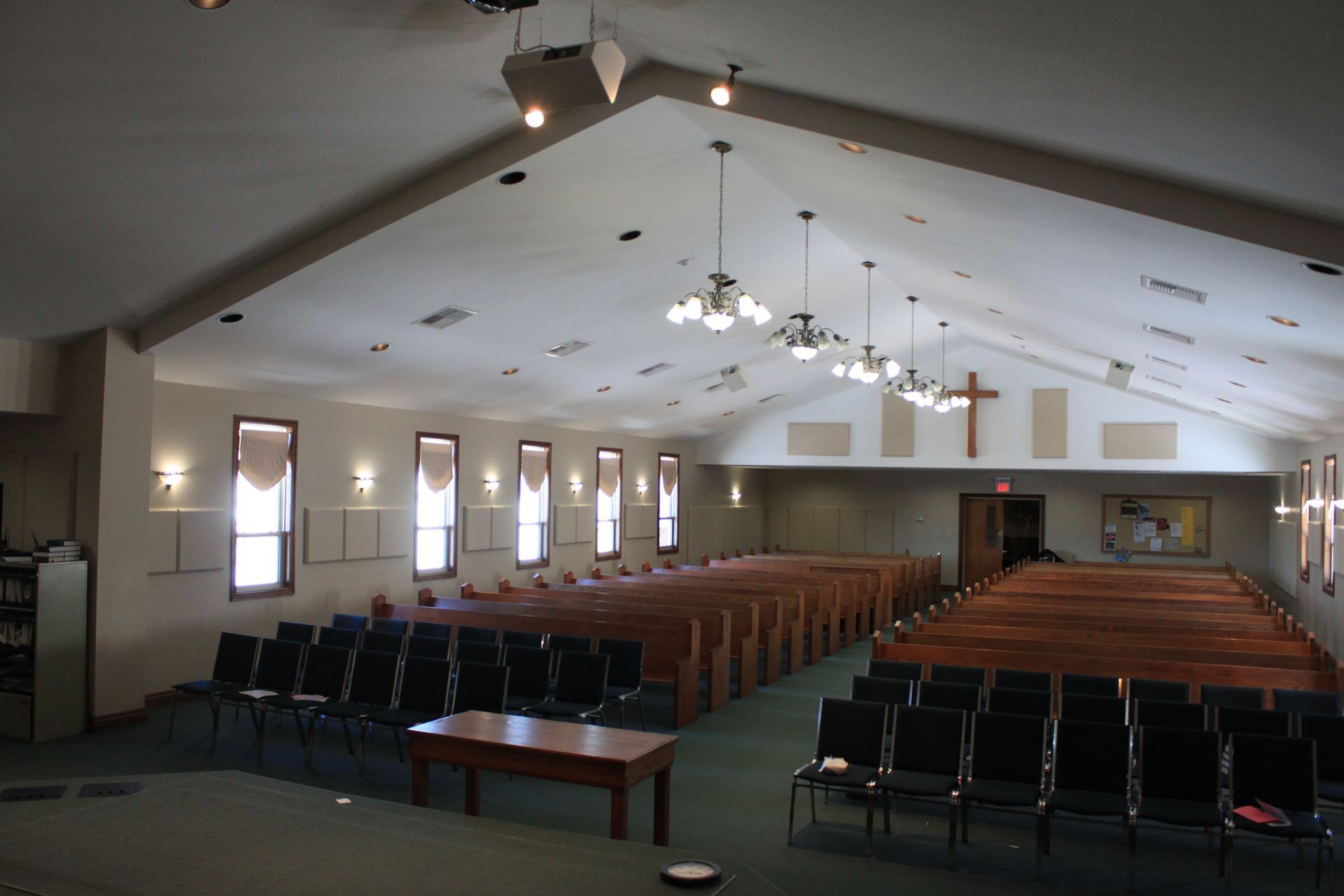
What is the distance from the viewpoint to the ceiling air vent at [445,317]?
7.45 m

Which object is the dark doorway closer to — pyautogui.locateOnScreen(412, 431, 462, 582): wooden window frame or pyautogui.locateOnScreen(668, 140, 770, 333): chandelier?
pyautogui.locateOnScreen(412, 431, 462, 582): wooden window frame

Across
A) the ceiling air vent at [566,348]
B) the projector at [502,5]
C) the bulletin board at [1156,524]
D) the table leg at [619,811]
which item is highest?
the projector at [502,5]

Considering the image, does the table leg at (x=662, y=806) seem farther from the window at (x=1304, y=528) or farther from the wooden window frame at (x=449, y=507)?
the window at (x=1304, y=528)

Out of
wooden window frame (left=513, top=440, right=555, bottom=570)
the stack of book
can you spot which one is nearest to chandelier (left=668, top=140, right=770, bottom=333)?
the stack of book

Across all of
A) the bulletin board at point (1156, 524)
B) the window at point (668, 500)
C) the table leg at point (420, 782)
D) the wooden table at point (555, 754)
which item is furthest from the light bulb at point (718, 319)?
the bulletin board at point (1156, 524)

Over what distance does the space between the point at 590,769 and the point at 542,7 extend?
10.5 ft

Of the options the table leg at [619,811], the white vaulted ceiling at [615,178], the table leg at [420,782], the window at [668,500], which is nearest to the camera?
the white vaulted ceiling at [615,178]

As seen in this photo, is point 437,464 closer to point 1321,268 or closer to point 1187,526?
point 1321,268

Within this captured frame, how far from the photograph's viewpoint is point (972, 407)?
47.2 feet

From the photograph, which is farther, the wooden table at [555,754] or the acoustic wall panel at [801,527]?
the acoustic wall panel at [801,527]

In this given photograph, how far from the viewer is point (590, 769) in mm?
3553

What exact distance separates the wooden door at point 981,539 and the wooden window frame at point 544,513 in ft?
28.1

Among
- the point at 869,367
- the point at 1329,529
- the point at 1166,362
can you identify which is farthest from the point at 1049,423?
the point at 869,367

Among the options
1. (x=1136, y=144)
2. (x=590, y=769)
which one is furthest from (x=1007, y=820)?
(x=1136, y=144)
